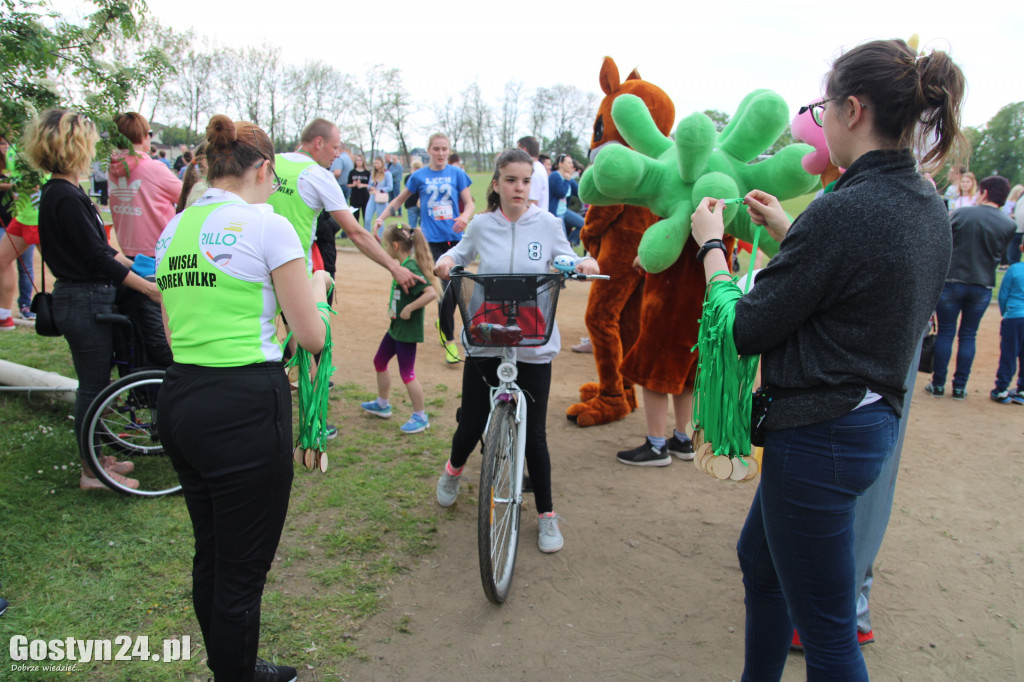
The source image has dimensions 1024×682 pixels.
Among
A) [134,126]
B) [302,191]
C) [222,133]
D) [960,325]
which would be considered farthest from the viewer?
[960,325]

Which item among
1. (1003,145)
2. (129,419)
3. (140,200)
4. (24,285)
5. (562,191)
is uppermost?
(1003,145)

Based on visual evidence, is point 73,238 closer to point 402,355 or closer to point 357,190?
point 402,355

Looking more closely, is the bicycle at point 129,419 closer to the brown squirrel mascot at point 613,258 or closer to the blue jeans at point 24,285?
the brown squirrel mascot at point 613,258

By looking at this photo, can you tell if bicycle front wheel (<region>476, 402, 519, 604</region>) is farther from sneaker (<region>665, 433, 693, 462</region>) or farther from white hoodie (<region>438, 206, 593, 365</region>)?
sneaker (<region>665, 433, 693, 462</region>)

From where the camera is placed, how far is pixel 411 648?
288 cm

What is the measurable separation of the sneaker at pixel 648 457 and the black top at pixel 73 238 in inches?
135

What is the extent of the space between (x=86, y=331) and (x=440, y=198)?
4.39 metres

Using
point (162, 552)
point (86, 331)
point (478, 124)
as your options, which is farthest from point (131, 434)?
point (478, 124)

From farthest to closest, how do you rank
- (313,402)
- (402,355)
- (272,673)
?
(402,355), (313,402), (272,673)

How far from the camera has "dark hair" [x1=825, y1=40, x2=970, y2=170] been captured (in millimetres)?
1667

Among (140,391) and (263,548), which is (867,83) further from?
(140,391)

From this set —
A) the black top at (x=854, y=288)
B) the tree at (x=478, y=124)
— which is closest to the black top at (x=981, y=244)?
the black top at (x=854, y=288)

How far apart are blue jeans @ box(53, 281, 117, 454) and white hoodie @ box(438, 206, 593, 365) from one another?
203 cm

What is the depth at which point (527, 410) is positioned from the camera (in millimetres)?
3490
